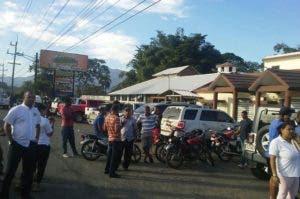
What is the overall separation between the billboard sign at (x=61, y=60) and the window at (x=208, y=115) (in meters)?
55.1

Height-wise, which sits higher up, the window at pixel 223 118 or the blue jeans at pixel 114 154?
the window at pixel 223 118

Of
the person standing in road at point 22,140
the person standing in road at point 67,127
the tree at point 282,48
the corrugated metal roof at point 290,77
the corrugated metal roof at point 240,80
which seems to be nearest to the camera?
→ the person standing in road at point 22,140

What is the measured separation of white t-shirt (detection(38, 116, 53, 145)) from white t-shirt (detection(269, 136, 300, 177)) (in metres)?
4.52

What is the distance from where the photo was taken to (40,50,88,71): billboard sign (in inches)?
2879

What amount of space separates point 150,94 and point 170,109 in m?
27.2

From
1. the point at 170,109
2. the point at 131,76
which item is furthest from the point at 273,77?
the point at 131,76

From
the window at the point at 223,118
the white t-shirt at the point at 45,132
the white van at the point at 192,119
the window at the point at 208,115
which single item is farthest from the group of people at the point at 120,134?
the window at the point at 223,118

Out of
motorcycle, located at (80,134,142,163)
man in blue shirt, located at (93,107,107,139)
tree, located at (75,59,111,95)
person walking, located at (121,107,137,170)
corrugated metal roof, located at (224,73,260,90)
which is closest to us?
person walking, located at (121,107,137,170)

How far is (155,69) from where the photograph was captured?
2911 inches

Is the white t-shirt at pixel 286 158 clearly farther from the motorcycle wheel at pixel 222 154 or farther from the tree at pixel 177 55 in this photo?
the tree at pixel 177 55

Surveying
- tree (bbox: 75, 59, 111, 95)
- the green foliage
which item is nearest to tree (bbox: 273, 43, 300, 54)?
the green foliage

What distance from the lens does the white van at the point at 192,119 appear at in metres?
19.4

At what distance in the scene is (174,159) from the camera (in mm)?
14211

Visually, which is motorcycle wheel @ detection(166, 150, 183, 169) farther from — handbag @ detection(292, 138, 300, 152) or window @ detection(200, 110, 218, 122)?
handbag @ detection(292, 138, 300, 152)
